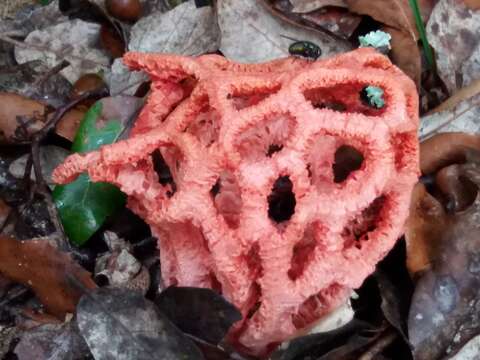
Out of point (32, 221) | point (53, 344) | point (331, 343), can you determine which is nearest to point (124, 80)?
point (32, 221)

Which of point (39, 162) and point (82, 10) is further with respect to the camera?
point (82, 10)

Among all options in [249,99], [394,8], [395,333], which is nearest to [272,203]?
[249,99]

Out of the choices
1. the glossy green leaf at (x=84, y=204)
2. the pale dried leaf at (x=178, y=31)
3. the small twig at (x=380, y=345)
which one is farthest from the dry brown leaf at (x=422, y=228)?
the pale dried leaf at (x=178, y=31)

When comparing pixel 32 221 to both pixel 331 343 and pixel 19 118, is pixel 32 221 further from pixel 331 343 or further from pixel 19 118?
pixel 331 343

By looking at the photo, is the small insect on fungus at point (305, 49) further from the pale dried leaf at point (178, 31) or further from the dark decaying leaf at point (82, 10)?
the dark decaying leaf at point (82, 10)

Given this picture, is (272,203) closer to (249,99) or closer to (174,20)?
(249,99)

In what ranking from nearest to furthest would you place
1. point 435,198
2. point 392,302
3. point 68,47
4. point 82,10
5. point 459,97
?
point 392,302 < point 435,198 < point 459,97 < point 68,47 < point 82,10
